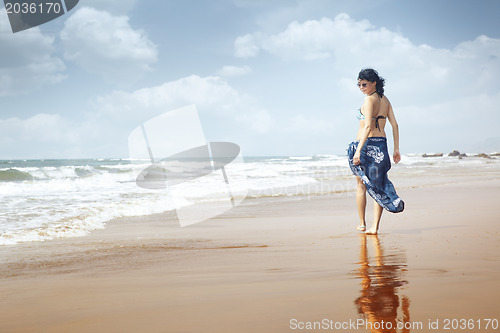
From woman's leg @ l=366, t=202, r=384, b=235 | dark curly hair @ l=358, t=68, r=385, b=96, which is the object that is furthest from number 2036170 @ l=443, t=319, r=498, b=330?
dark curly hair @ l=358, t=68, r=385, b=96

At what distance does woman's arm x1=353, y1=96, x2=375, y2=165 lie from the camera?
417 cm

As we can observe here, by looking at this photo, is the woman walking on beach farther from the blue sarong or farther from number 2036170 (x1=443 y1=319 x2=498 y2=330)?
number 2036170 (x1=443 y1=319 x2=498 y2=330)

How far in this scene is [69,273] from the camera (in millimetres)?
2854

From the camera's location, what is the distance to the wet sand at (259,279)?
172cm

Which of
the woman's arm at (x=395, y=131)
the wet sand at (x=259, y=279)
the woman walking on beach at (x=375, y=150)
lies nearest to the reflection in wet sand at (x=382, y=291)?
the wet sand at (x=259, y=279)

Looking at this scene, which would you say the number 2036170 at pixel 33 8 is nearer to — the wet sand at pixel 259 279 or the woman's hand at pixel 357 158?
the wet sand at pixel 259 279

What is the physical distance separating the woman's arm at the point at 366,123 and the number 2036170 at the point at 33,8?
7.84 m

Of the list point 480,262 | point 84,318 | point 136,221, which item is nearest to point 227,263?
point 84,318

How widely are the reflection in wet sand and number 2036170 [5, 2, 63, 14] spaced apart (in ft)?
29.7

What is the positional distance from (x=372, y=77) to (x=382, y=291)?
288 centimetres

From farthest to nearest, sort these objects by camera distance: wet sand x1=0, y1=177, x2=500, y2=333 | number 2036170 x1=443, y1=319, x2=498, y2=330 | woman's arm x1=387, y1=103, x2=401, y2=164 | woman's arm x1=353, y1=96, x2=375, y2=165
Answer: woman's arm x1=387, y1=103, x2=401, y2=164 < woman's arm x1=353, y1=96, x2=375, y2=165 < wet sand x1=0, y1=177, x2=500, y2=333 < number 2036170 x1=443, y1=319, x2=498, y2=330

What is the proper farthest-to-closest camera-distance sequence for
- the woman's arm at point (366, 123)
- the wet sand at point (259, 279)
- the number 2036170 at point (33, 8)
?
1. the number 2036170 at point (33, 8)
2. the woman's arm at point (366, 123)
3. the wet sand at point (259, 279)

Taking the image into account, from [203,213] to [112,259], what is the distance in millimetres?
3525

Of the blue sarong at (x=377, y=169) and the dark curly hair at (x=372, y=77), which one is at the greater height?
the dark curly hair at (x=372, y=77)
